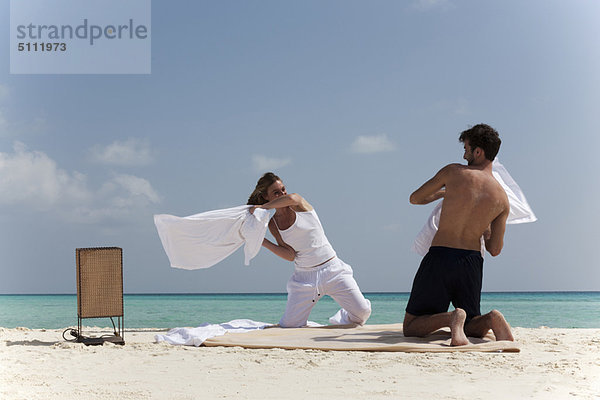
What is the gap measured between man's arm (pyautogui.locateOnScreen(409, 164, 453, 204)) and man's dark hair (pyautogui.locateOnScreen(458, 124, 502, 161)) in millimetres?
331

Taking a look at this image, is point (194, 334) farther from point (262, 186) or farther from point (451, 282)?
point (451, 282)

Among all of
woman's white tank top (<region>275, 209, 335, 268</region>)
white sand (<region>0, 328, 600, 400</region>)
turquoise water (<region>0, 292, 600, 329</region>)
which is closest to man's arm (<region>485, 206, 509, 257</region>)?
white sand (<region>0, 328, 600, 400</region>)

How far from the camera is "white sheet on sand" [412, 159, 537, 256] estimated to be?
6.10 metres

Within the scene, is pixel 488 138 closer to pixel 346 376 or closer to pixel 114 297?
pixel 346 376

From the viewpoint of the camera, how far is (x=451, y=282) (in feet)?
17.3

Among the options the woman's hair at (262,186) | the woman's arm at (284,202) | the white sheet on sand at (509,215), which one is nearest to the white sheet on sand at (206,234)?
the woman's arm at (284,202)

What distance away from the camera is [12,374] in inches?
155

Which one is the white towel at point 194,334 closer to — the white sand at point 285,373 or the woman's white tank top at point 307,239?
the white sand at point 285,373

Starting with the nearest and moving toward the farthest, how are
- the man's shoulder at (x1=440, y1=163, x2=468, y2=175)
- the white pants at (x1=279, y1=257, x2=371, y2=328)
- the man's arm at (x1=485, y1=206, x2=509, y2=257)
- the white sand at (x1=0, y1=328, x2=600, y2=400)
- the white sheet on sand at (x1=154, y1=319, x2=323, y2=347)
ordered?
1. the white sand at (x1=0, y1=328, x2=600, y2=400)
2. the man's shoulder at (x1=440, y1=163, x2=468, y2=175)
3. the man's arm at (x1=485, y1=206, x2=509, y2=257)
4. the white sheet on sand at (x1=154, y1=319, x2=323, y2=347)
5. the white pants at (x1=279, y1=257, x2=371, y2=328)

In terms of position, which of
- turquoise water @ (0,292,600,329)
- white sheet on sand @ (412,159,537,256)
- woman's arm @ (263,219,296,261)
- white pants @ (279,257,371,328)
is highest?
white sheet on sand @ (412,159,537,256)

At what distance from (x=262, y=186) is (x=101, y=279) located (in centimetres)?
193

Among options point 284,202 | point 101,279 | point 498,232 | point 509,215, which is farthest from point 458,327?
point 101,279

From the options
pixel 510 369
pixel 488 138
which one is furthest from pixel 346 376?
pixel 488 138

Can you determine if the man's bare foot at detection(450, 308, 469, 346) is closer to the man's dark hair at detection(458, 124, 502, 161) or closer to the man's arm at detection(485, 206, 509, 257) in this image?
the man's arm at detection(485, 206, 509, 257)
